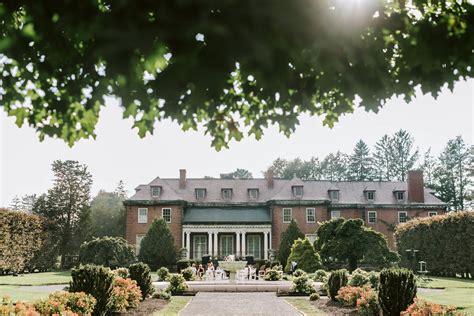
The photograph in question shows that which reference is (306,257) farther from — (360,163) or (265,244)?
(360,163)

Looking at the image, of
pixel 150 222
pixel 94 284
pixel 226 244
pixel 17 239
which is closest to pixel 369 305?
pixel 94 284

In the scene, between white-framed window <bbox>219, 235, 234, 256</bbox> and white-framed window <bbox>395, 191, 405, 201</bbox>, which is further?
white-framed window <bbox>395, 191, 405, 201</bbox>

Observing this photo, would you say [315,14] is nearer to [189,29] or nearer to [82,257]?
[189,29]

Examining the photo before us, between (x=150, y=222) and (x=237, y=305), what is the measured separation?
31.6 metres

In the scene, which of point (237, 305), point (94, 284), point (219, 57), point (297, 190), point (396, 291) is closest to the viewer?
point (219, 57)

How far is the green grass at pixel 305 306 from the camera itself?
566 inches

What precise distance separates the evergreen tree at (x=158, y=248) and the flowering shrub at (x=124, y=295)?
87.2 feet

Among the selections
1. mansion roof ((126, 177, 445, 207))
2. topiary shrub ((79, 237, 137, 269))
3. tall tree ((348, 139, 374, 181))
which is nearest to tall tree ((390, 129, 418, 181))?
tall tree ((348, 139, 374, 181))

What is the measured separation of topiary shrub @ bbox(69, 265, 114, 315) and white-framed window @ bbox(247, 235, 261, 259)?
35640 millimetres

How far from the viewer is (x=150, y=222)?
46625 millimetres

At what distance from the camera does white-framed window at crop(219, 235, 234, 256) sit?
4678 centimetres

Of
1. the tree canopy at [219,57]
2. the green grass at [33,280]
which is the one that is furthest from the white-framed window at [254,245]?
the tree canopy at [219,57]

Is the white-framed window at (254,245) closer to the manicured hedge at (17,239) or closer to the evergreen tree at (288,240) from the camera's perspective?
the evergreen tree at (288,240)

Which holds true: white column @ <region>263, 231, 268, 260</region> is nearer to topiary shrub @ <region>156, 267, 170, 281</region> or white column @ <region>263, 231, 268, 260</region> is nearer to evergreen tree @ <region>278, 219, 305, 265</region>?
evergreen tree @ <region>278, 219, 305, 265</region>
